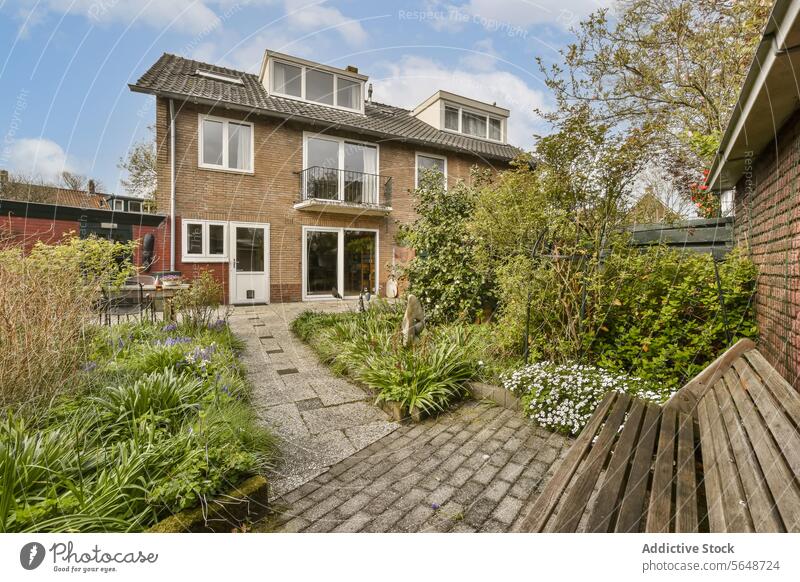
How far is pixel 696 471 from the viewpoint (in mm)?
1374

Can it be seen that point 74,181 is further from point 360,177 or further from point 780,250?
point 360,177

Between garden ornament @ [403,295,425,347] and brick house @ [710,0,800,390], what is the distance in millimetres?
2581

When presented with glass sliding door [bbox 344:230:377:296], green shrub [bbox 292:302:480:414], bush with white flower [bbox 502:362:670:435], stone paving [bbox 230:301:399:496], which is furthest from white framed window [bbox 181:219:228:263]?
bush with white flower [bbox 502:362:670:435]

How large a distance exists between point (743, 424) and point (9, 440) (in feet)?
9.47

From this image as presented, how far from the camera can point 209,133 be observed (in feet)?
26.8

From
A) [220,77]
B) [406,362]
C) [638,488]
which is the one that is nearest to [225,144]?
[220,77]

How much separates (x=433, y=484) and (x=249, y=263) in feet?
24.4

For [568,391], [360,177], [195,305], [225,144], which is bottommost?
[568,391]

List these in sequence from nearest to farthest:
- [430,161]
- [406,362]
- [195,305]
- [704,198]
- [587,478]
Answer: [587,478] < [406,362] < [704,198] < [195,305] < [430,161]

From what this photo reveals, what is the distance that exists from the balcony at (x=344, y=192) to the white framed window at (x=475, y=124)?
3160mm

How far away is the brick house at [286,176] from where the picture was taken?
7676 millimetres

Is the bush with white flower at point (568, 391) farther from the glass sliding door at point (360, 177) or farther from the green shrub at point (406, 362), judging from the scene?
the glass sliding door at point (360, 177)

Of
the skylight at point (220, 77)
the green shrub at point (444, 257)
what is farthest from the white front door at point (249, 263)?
the green shrub at point (444, 257)
